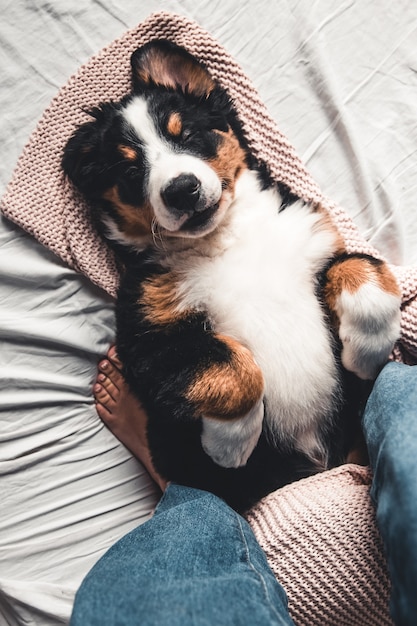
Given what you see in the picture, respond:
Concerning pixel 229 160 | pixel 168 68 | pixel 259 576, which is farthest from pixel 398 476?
pixel 168 68

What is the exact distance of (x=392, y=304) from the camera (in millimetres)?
1541

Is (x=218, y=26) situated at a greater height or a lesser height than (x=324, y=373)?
greater

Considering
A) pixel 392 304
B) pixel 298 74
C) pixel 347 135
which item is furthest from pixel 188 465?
pixel 298 74

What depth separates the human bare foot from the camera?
200 centimetres

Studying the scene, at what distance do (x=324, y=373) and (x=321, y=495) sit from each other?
0.35 metres

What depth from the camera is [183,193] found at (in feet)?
4.93

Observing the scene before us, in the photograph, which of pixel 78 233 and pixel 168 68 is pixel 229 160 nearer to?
pixel 168 68

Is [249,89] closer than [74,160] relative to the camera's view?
No

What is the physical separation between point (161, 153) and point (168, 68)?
0.36m

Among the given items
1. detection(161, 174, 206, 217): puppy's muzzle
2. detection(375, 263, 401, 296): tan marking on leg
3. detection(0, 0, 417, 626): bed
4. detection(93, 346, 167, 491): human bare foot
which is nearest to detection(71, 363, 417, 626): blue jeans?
detection(375, 263, 401, 296): tan marking on leg

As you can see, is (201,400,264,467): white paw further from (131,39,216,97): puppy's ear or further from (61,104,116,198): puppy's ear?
(131,39,216,97): puppy's ear

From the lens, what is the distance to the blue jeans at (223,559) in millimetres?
1140

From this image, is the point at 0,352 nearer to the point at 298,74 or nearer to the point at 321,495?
the point at 321,495

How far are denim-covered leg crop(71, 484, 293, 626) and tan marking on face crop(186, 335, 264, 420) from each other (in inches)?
11.7
